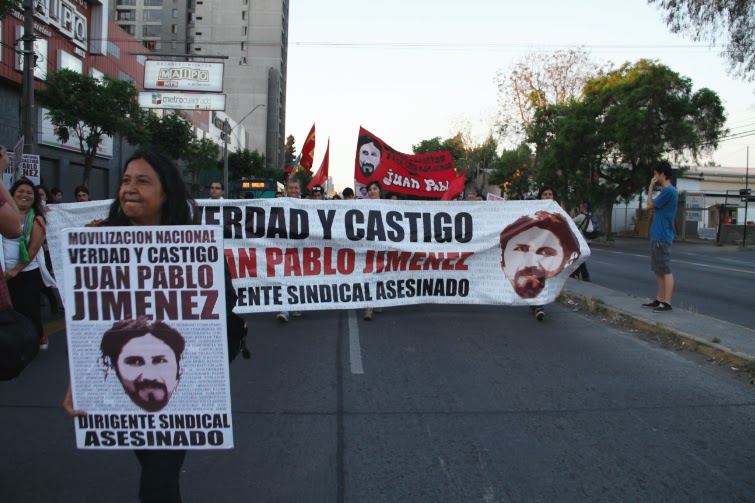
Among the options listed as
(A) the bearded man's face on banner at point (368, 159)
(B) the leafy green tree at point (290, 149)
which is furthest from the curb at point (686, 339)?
(B) the leafy green tree at point (290, 149)

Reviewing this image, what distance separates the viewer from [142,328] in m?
2.40

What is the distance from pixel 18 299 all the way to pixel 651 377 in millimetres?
6161

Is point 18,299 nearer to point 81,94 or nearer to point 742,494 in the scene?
point 742,494

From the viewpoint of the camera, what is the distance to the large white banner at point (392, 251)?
839 cm

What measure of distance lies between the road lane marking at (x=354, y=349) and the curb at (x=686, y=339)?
11.8 ft

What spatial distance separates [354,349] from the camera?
6.90 metres

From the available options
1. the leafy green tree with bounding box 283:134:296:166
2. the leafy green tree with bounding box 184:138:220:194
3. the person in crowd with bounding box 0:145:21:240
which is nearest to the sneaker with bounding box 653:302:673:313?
the person in crowd with bounding box 0:145:21:240

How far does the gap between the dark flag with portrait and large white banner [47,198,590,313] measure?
4622mm

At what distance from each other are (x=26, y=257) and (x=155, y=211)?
4371 millimetres

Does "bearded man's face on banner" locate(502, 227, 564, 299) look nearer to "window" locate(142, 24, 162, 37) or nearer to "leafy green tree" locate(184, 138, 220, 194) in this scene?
"leafy green tree" locate(184, 138, 220, 194)

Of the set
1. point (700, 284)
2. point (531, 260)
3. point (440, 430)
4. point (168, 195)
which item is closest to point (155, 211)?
point (168, 195)

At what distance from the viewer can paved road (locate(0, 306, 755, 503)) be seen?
3.50 meters

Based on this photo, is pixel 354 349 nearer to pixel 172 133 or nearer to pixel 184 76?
pixel 184 76

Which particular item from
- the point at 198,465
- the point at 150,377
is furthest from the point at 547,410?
the point at 150,377
